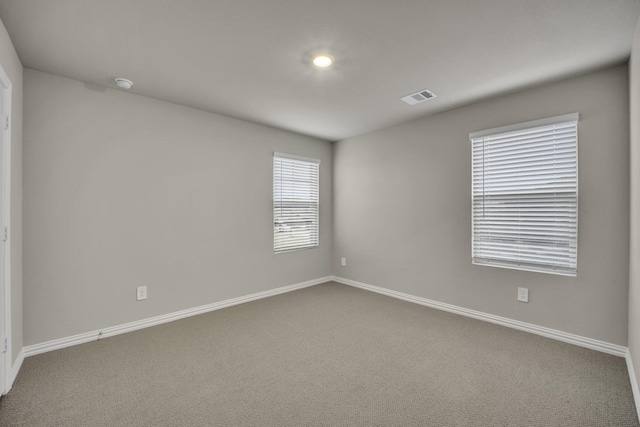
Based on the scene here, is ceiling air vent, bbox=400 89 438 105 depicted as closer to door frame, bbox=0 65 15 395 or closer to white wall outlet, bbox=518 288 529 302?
white wall outlet, bbox=518 288 529 302

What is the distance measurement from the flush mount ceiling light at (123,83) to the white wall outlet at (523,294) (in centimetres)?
426

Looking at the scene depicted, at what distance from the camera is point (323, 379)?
2.20m

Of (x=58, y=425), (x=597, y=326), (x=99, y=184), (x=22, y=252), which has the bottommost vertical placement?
(x=58, y=425)

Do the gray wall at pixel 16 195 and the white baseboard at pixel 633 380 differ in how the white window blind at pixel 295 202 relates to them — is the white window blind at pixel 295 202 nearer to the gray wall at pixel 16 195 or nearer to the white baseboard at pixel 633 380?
the gray wall at pixel 16 195

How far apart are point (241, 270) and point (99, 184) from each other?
6.04ft

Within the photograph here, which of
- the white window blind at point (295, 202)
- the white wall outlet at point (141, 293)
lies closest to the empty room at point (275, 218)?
the white wall outlet at point (141, 293)

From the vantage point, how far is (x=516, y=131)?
3076 millimetres

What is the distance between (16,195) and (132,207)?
0.88 meters

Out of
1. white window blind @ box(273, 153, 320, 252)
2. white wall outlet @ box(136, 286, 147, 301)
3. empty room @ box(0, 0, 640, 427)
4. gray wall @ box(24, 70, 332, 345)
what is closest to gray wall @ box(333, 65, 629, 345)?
empty room @ box(0, 0, 640, 427)

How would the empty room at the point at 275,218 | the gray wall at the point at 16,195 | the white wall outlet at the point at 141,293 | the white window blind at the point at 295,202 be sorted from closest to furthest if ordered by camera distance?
1. the empty room at the point at 275,218
2. the gray wall at the point at 16,195
3. the white wall outlet at the point at 141,293
4. the white window blind at the point at 295,202

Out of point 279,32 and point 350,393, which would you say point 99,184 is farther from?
point 350,393

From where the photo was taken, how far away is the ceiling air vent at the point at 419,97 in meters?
3.07

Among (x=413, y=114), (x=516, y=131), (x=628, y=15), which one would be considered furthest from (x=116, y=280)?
(x=628, y=15)

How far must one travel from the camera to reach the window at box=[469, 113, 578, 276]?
279cm
